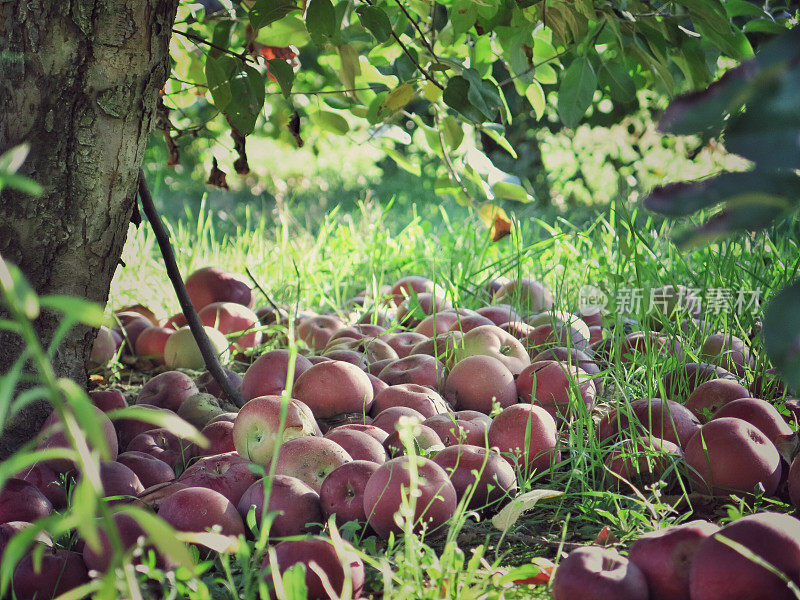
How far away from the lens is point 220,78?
5.55ft

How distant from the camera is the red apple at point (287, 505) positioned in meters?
1.19

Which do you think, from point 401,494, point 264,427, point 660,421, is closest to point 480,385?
point 660,421

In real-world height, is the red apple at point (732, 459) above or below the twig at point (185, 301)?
below

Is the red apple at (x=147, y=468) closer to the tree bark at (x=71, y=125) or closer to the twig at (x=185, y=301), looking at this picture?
the tree bark at (x=71, y=125)

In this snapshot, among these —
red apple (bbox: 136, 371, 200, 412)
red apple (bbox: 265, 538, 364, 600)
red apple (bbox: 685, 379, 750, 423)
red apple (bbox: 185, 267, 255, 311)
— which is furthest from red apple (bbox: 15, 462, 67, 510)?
red apple (bbox: 185, 267, 255, 311)

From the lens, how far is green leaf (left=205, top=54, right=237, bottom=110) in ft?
5.45

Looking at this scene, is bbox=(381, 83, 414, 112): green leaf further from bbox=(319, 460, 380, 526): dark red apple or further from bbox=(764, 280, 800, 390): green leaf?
→ bbox=(764, 280, 800, 390): green leaf

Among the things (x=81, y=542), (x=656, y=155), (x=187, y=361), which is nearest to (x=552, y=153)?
(x=656, y=155)

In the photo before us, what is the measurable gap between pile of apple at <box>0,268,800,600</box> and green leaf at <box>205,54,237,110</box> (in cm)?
57

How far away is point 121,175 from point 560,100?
0.90 m

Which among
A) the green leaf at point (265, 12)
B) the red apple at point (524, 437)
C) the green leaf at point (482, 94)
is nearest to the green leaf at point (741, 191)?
the red apple at point (524, 437)

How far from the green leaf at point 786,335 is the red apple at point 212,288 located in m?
2.26

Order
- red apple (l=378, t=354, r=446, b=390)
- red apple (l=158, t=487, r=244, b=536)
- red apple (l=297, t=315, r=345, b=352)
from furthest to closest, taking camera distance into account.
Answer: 1. red apple (l=297, t=315, r=345, b=352)
2. red apple (l=378, t=354, r=446, b=390)
3. red apple (l=158, t=487, r=244, b=536)

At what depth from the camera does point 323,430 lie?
1650 millimetres
